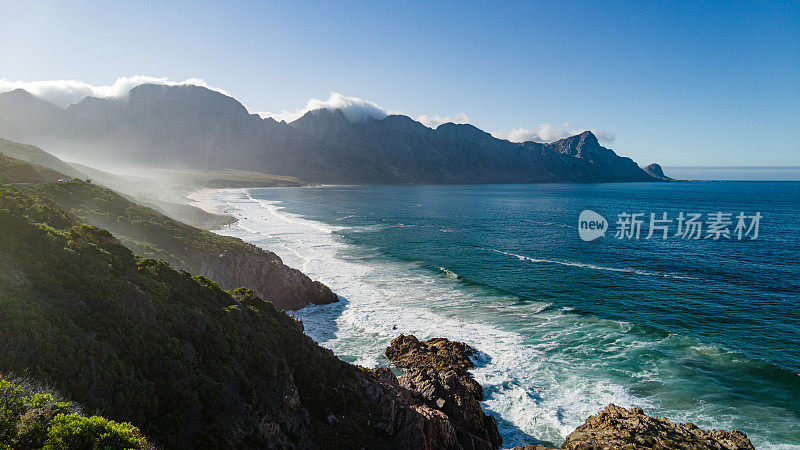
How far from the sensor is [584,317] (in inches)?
1179

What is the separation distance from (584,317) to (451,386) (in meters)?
17.1

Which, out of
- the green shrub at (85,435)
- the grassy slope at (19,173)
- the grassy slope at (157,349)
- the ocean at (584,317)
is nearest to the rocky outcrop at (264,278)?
the ocean at (584,317)

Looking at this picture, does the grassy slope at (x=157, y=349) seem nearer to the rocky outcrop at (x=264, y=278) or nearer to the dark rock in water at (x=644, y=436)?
the dark rock in water at (x=644, y=436)

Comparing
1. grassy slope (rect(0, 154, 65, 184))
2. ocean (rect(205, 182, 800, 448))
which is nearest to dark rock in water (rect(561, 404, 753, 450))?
ocean (rect(205, 182, 800, 448))

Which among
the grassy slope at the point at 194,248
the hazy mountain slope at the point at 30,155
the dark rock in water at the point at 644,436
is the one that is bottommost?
the dark rock in water at the point at 644,436

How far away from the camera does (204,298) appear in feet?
45.8

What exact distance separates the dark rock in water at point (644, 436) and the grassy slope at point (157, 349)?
8.65m

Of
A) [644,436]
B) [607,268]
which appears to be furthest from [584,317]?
[607,268]

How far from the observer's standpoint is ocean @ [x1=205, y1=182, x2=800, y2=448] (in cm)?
1925

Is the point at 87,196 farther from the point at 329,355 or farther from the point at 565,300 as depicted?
the point at 565,300

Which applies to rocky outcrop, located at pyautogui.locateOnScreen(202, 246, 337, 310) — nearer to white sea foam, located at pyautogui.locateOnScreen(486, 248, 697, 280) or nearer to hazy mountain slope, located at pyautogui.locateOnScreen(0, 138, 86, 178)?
white sea foam, located at pyautogui.locateOnScreen(486, 248, 697, 280)

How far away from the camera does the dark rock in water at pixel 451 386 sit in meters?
15.6

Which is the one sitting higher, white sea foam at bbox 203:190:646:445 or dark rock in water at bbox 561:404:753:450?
dark rock in water at bbox 561:404:753:450

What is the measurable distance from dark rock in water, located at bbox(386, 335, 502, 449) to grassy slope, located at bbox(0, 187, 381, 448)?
368 cm
